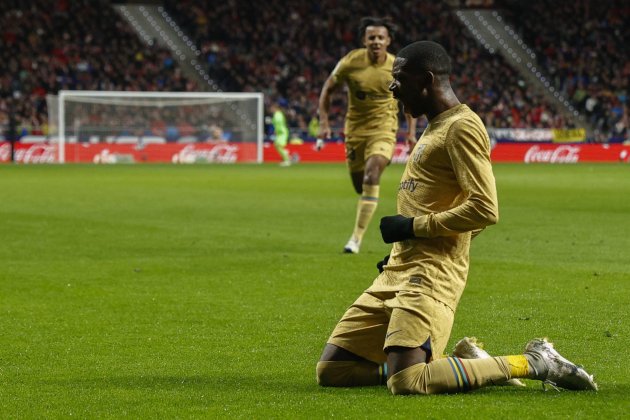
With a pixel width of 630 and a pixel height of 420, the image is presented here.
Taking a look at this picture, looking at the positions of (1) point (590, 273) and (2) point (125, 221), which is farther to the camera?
(2) point (125, 221)

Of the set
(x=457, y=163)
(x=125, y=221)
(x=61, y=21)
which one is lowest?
(x=125, y=221)

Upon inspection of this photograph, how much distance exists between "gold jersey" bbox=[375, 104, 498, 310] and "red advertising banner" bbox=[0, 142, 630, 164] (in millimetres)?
34960

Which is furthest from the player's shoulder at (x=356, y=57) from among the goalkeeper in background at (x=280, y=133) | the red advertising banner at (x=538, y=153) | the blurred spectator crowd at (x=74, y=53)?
the blurred spectator crowd at (x=74, y=53)

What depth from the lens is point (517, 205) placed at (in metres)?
20.7

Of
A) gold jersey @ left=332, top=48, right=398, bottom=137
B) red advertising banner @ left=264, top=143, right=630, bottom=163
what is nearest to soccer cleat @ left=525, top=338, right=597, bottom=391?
gold jersey @ left=332, top=48, right=398, bottom=137

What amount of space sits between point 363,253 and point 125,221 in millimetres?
5490

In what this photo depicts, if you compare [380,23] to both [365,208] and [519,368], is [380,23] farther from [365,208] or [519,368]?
[519,368]

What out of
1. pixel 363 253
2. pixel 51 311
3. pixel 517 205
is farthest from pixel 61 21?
pixel 51 311

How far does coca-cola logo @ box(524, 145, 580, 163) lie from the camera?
4381cm

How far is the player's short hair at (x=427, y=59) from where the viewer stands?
5684 mm

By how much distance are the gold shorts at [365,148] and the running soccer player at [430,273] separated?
7.02 metres

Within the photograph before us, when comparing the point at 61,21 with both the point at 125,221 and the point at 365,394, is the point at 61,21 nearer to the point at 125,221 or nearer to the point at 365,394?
the point at 125,221

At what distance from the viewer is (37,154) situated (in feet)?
132

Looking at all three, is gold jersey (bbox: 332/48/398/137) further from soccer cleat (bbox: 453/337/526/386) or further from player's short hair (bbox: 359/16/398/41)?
soccer cleat (bbox: 453/337/526/386)
